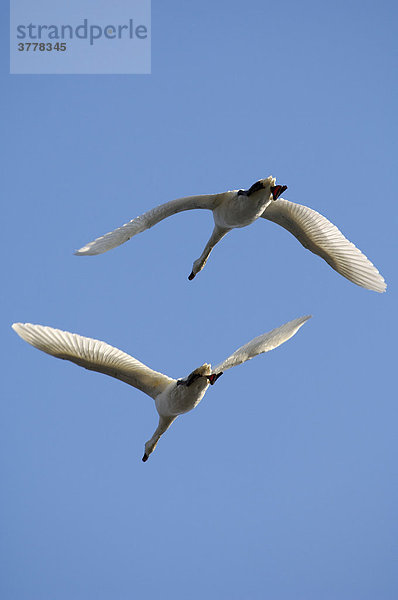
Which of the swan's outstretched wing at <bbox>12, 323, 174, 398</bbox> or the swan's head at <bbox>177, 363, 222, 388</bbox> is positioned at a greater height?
the swan's outstretched wing at <bbox>12, 323, 174, 398</bbox>

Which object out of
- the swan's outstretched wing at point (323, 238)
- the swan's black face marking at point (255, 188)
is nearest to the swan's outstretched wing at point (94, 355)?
the swan's black face marking at point (255, 188)

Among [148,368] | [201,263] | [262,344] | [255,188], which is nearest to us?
[262,344]

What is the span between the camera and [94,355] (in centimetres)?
1903

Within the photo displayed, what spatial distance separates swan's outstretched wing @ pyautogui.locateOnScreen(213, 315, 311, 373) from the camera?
58.1 ft

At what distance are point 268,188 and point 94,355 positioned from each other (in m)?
3.59

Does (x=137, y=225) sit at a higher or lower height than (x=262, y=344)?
higher

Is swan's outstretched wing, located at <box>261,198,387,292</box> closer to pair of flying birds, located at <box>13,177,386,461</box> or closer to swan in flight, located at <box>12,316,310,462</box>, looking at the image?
pair of flying birds, located at <box>13,177,386,461</box>

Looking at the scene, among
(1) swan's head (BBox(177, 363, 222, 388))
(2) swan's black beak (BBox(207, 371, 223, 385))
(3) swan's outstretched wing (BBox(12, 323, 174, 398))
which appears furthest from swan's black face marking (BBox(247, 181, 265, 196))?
(3) swan's outstretched wing (BBox(12, 323, 174, 398))

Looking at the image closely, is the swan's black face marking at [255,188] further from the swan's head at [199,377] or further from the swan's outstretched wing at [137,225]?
the swan's head at [199,377]

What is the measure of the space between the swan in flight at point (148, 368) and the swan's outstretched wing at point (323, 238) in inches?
78.3

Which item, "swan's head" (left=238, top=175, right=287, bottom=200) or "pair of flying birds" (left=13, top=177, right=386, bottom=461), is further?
"swan's head" (left=238, top=175, right=287, bottom=200)

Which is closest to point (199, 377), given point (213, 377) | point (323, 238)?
point (213, 377)

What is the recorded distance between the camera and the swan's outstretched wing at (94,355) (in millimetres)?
18469

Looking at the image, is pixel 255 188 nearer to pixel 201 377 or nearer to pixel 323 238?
pixel 323 238
